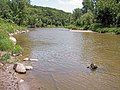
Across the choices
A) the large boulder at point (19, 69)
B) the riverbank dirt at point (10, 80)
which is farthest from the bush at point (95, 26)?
the riverbank dirt at point (10, 80)

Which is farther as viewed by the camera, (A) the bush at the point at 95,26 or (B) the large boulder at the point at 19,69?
(A) the bush at the point at 95,26

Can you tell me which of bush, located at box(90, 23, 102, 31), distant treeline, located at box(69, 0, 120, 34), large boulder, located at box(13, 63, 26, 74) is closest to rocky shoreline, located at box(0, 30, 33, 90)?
large boulder, located at box(13, 63, 26, 74)

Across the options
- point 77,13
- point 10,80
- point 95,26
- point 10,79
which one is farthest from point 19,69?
point 77,13

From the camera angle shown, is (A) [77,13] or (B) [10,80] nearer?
(B) [10,80]

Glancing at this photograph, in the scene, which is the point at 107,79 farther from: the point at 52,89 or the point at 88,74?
the point at 52,89

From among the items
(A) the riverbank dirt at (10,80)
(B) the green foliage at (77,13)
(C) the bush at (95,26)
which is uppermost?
(B) the green foliage at (77,13)

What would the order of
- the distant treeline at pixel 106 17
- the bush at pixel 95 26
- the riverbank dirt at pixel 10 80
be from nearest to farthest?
1. the riverbank dirt at pixel 10 80
2. the distant treeline at pixel 106 17
3. the bush at pixel 95 26

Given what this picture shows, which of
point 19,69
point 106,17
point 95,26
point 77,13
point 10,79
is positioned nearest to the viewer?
point 10,79

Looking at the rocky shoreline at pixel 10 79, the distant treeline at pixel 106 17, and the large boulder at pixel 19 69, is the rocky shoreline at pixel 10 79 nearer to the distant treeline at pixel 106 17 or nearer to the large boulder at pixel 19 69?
the large boulder at pixel 19 69

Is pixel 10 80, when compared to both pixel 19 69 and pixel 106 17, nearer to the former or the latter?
pixel 19 69

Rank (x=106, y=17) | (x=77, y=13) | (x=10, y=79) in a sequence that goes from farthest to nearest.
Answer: (x=77, y=13), (x=106, y=17), (x=10, y=79)

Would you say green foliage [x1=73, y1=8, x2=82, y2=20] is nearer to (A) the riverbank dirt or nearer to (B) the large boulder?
(B) the large boulder

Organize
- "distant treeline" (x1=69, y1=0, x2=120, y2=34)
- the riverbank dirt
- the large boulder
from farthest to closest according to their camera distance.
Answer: "distant treeline" (x1=69, y1=0, x2=120, y2=34)
the large boulder
the riverbank dirt

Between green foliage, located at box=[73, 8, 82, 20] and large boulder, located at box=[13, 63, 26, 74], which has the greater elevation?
green foliage, located at box=[73, 8, 82, 20]
